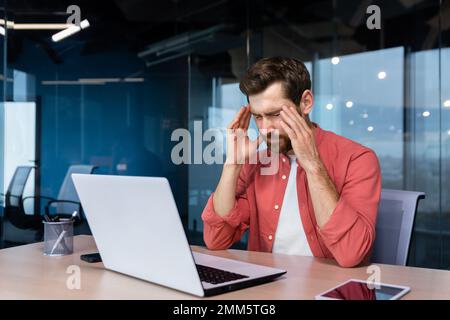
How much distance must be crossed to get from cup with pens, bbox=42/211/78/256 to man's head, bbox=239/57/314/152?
693mm

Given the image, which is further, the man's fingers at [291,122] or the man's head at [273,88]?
the man's head at [273,88]

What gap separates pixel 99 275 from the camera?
1.19 metres

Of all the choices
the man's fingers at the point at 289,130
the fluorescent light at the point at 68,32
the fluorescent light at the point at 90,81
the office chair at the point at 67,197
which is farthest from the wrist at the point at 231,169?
the fluorescent light at the point at 68,32

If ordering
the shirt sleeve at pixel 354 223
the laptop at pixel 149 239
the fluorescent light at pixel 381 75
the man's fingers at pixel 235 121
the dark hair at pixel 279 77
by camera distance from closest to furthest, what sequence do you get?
the laptop at pixel 149 239 → the shirt sleeve at pixel 354 223 → the dark hair at pixel 279 77 → the man's fingers at pixel 235 121 → the fluorescent light at pixel 381 75

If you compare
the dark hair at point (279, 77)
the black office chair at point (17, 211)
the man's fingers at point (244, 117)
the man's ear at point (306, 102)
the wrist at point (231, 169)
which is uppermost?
the dark hair at point (279, 77)

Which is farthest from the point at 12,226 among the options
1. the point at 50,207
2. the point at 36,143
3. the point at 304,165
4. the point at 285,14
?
the point at 304,165

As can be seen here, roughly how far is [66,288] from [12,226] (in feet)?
11.0

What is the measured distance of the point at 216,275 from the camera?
1.12 metres

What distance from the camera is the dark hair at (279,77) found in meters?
1.53

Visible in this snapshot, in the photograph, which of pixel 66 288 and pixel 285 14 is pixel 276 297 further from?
pixel 285 14

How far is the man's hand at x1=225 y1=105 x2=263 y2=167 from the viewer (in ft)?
5.20

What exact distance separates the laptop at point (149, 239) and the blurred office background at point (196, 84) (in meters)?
2.61

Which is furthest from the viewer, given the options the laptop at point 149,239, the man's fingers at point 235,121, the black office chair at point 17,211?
the black office chair at point 17,211

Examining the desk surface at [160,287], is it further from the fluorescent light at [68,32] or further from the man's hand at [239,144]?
the fluorescent light at [68,32]
